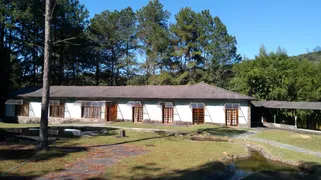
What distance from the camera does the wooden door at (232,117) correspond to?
76.9 feet

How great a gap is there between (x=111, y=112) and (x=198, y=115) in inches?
378

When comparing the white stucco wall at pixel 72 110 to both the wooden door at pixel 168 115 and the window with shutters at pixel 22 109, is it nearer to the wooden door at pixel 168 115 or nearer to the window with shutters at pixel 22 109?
the window with shutters at pixel 22 109

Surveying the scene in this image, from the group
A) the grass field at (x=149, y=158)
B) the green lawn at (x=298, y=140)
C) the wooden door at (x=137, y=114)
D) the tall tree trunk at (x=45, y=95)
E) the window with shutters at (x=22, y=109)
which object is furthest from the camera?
the window with shutters at (x=22, y=109)

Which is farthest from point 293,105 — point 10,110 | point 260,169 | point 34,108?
point 10,110

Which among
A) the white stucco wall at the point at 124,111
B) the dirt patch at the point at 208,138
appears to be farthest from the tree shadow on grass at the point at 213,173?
the white stucco wall at the point at 124,111

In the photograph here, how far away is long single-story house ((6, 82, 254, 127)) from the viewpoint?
23.7 metres

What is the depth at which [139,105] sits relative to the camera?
26.6 meters

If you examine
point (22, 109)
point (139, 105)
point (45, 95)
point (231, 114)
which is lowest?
point (231, 114)

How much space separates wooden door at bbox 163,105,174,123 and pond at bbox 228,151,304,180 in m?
13.7

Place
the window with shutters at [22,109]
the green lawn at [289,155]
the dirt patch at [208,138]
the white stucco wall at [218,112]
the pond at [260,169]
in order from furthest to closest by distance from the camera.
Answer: the window with shutters at [22,109] → the white stucco wall at [218,112] → the dirt patch at [208,138] → the green lawn at [289,155] → the pond at [260,169]

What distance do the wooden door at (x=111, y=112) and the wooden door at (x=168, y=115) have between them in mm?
5665

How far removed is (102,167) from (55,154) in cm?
293

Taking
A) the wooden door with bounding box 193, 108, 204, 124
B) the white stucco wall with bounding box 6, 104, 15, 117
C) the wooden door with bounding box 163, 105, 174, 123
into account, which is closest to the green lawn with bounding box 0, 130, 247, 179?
the wooden door with bounding box 193, 108, 204, 124

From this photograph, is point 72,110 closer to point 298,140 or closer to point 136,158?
point 136,158
